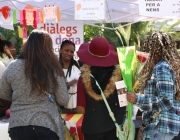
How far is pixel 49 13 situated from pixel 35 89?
2.36m

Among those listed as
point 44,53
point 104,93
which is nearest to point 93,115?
point 104,93

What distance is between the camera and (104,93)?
85.6 inches

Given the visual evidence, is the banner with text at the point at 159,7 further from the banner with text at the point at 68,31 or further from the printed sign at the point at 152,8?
the banner with text at the point at 68,31

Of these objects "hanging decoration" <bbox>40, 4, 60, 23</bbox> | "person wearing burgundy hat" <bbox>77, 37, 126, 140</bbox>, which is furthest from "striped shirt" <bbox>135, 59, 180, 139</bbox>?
"hanging decoration" <bbox>40, 4, 60, 23</bbox>

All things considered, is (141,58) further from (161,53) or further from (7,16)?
(7,16)

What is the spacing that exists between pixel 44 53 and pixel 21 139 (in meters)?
0.66

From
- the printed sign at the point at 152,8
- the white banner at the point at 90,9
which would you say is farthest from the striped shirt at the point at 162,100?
the white banner at the point at 90,9

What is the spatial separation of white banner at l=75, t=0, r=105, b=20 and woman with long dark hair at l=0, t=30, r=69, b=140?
1.87m

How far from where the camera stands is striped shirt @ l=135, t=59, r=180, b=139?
6.41 feet

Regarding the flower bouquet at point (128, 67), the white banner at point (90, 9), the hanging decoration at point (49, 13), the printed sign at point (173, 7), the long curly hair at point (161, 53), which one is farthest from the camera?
the hanging decoration at point (49, 13)

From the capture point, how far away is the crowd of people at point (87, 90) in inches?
79.5

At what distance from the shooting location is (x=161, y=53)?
2068mm

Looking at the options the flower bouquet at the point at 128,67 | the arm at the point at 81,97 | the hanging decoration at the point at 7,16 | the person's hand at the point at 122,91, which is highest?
the hanging decoration at the point at 7,16

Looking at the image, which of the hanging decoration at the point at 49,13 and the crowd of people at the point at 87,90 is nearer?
the crowd of people at the point at 87,90
